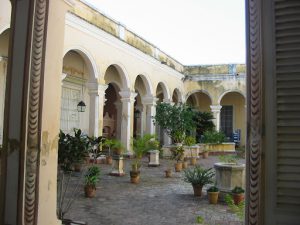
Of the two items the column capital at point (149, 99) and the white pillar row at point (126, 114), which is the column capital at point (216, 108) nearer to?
the column capital at point (149, 99)

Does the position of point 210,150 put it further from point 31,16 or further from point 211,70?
point 31,16

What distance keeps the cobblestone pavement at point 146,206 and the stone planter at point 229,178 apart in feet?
1.46

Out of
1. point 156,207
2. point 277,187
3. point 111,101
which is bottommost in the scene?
point 156,207

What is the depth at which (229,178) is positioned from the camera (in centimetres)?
745

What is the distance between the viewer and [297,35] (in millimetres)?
2150

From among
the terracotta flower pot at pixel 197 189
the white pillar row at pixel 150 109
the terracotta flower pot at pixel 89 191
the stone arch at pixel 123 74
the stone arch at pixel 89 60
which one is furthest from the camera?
the white pillar row at pixel 150 109

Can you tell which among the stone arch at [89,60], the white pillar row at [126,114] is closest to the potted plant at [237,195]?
the stone arch at [89,60]

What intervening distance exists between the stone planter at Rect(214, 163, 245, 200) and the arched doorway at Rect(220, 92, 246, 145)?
17870 mm

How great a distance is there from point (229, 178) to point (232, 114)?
18629 mm

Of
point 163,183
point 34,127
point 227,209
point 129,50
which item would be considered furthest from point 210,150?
point 34,127

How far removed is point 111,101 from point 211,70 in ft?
26.4

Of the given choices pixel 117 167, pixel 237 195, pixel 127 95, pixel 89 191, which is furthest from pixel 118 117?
pixel 237 195

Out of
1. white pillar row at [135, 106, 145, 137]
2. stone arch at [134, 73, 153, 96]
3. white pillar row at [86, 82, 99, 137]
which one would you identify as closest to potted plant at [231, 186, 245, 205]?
white pillar row at [86, 82, 99, 137]

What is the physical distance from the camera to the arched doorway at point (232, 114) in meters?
25.1
